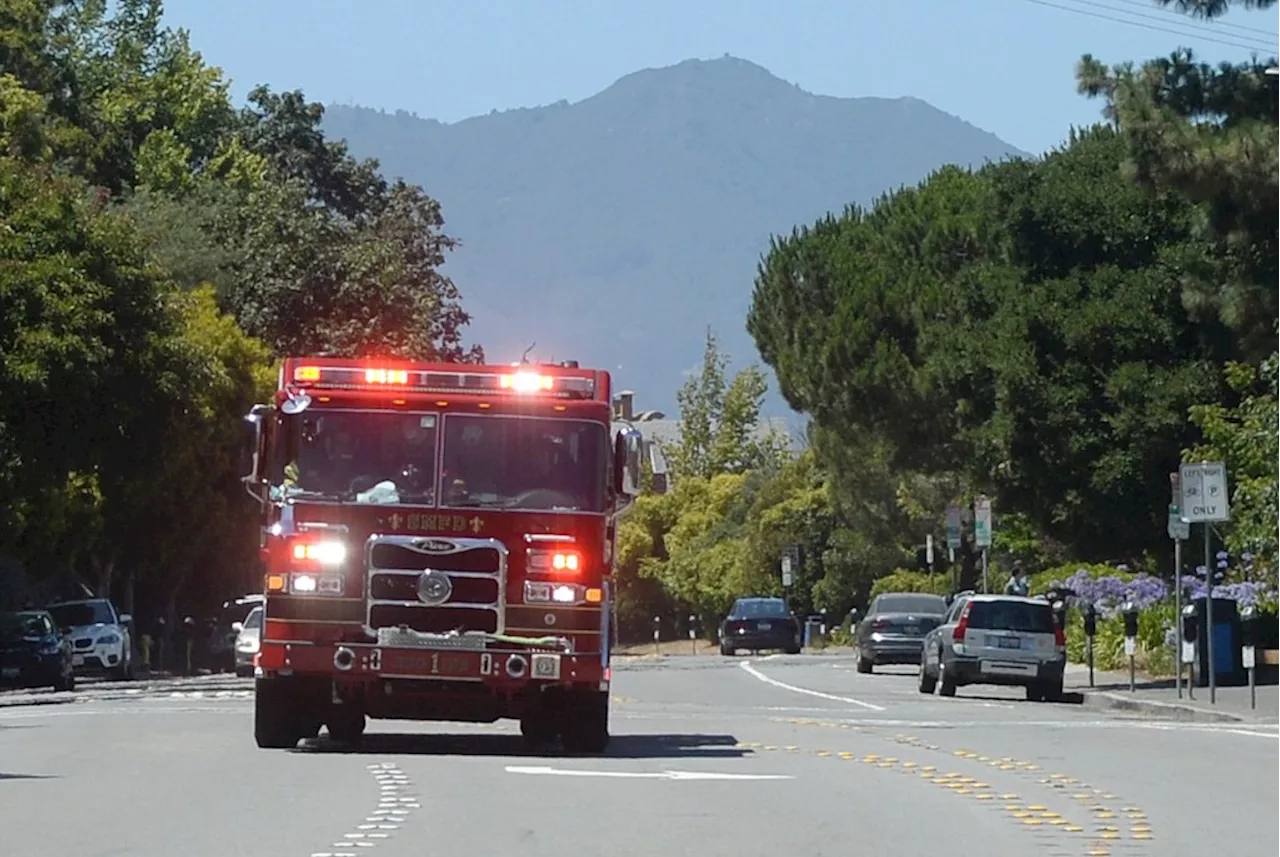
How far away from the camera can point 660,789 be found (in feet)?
56.1

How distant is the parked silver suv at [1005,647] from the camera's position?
3534 centimetres

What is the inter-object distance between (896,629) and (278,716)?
91.7 feet

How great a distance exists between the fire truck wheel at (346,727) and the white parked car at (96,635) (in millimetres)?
26804

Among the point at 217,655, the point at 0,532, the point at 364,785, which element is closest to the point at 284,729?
the point at 364,785

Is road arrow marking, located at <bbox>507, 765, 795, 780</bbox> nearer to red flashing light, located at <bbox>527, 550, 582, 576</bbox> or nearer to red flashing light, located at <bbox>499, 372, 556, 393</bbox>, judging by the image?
red flashing light, located at <bbox>527, 550, 582, 576</bbox>

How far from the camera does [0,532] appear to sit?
41406 millimetres

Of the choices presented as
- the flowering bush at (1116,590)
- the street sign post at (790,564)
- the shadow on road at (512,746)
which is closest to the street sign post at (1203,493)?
the shadow on road at (512,746)

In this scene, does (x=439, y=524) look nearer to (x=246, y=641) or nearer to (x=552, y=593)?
(x=552, y=593)

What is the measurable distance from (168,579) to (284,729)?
142 feet

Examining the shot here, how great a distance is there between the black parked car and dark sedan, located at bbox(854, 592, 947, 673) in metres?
14.7

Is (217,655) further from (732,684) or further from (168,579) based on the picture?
(732,684)

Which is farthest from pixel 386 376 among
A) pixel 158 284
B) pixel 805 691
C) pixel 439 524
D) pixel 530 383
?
pixel 158 284

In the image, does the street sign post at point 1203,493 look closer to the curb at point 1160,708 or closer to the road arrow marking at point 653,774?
the curb at point 1160,708

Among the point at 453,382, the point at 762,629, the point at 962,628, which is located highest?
the point at 453,382
